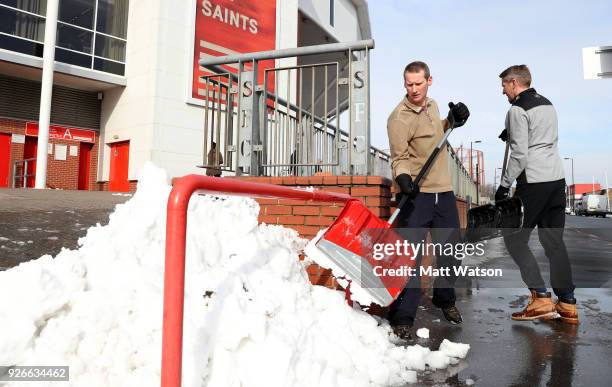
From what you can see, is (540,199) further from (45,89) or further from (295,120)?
(45,89)

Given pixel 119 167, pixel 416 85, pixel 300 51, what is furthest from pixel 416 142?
pixel 119 167

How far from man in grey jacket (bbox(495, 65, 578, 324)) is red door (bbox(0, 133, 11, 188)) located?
16245 millimetres

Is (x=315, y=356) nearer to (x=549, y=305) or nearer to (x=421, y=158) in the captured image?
(x=421, y=158)

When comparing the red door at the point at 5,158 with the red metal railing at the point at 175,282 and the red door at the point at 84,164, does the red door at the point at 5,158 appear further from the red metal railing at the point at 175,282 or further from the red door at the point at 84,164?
the red metal railing at the point at 175,282

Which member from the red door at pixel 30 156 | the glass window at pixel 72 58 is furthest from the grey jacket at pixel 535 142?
the red door at pixel 30 156

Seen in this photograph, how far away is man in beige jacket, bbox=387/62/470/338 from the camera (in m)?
3.11

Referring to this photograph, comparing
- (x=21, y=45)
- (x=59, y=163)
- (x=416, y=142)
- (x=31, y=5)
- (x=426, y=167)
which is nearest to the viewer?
(x=426, y=167)

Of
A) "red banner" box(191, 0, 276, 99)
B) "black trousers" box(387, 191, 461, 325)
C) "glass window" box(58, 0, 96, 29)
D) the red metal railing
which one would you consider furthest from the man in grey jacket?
"glass window" box(58, 0, 96, 29)

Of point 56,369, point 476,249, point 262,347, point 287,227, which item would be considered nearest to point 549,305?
point 476,249

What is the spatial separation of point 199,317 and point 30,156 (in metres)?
16.1

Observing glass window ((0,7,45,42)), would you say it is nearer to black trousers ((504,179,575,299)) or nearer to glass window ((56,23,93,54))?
glass window ((56,23,93,54))

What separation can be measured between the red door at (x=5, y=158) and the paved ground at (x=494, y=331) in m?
12.5

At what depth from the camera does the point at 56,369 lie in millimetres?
1627

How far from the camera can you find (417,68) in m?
3.15
